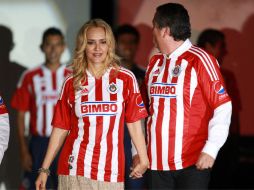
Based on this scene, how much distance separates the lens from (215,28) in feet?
25.4

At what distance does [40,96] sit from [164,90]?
235 cm

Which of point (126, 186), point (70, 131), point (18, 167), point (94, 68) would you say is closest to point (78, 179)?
point (70, 131)

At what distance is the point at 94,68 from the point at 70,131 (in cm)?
44

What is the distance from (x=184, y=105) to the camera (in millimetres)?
5109

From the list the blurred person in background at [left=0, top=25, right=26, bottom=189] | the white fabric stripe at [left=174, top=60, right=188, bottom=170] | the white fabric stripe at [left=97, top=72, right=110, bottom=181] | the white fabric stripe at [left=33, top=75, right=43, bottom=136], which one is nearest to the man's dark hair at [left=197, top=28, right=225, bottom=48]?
the white fabric stripe at [left=33, top=75, right=43, bottom=136]

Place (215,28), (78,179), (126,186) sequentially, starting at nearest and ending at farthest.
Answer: (78,179) < (126,186) < (215,28)

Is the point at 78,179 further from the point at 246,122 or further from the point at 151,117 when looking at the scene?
the point at 246,122

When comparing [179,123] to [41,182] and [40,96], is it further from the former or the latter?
[40,96]

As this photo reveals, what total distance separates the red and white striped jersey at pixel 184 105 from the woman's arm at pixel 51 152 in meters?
0.60

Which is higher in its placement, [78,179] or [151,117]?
[151,117]

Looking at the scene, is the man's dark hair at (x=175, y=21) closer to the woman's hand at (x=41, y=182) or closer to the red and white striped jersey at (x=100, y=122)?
the red and white striped jersey at (x=100, y=122)

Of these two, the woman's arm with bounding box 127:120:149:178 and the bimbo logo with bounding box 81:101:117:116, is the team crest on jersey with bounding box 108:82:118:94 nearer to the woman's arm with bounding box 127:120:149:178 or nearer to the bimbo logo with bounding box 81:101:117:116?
the bimbo logo with bounding box 81:101:117:116

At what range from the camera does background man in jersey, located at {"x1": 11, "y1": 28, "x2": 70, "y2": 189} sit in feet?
23.6

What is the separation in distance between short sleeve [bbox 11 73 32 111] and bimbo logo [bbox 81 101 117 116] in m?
2.29
